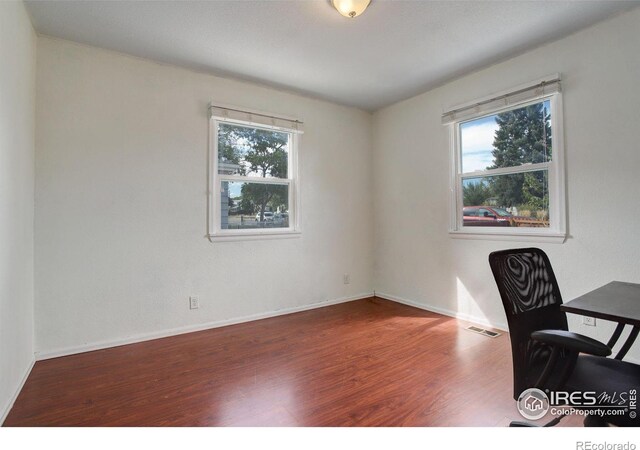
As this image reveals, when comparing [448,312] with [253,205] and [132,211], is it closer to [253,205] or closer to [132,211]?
[253,205]

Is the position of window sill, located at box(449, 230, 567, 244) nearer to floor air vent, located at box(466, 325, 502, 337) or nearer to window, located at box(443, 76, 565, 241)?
window, located at box(443, 76, 565, 241)

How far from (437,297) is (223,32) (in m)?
3.38

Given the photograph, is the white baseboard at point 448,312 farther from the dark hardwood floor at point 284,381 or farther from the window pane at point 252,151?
the window pane at point 252,151

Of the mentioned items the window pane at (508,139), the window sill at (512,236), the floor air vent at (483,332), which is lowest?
the floor air vent at (483,332)

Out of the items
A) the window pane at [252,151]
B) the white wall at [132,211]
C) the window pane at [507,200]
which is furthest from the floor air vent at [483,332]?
the window pane at [252,151]

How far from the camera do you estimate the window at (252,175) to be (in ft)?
10.5

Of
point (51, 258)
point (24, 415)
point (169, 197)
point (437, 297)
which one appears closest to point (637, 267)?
point (437, 297)

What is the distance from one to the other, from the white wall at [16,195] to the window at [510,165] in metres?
3.59

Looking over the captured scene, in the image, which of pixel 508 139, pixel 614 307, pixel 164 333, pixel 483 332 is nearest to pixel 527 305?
pixel 614 307

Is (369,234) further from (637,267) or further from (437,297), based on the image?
(637,267)

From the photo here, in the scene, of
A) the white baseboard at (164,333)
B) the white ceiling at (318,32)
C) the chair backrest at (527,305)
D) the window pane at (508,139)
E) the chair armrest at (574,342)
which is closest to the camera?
the chair armrest at (574,342)

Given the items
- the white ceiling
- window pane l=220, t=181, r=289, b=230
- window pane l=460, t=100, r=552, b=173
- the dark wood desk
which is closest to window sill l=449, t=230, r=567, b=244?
window pane l=460, t=100, r=552, b=173

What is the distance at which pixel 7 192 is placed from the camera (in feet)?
5.84

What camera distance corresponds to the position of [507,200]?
9.95 ft
